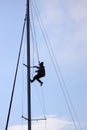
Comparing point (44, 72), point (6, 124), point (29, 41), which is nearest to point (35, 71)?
point (44, 72)

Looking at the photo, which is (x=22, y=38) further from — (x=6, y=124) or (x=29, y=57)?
(x=6, y=124)

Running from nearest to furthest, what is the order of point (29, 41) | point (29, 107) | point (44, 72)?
point (29, 107) → point (29, 41) → point (44, 72)

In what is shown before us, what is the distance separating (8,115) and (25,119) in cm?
253

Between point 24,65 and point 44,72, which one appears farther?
point 44,72

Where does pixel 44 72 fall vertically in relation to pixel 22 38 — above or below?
below

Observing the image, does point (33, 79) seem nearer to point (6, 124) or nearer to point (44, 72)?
point (44, 72)

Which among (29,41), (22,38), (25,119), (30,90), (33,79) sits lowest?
(25,119)

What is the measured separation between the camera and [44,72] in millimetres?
22375

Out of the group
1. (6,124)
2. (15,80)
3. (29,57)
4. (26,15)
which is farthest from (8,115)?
(26,15)

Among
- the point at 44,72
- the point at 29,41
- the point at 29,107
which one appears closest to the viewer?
the point at 29,107

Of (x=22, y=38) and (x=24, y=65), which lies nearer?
(x=24, y=65)

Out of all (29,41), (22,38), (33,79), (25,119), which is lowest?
(25,119)

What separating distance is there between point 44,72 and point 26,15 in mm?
3533

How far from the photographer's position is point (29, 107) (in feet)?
63.1
